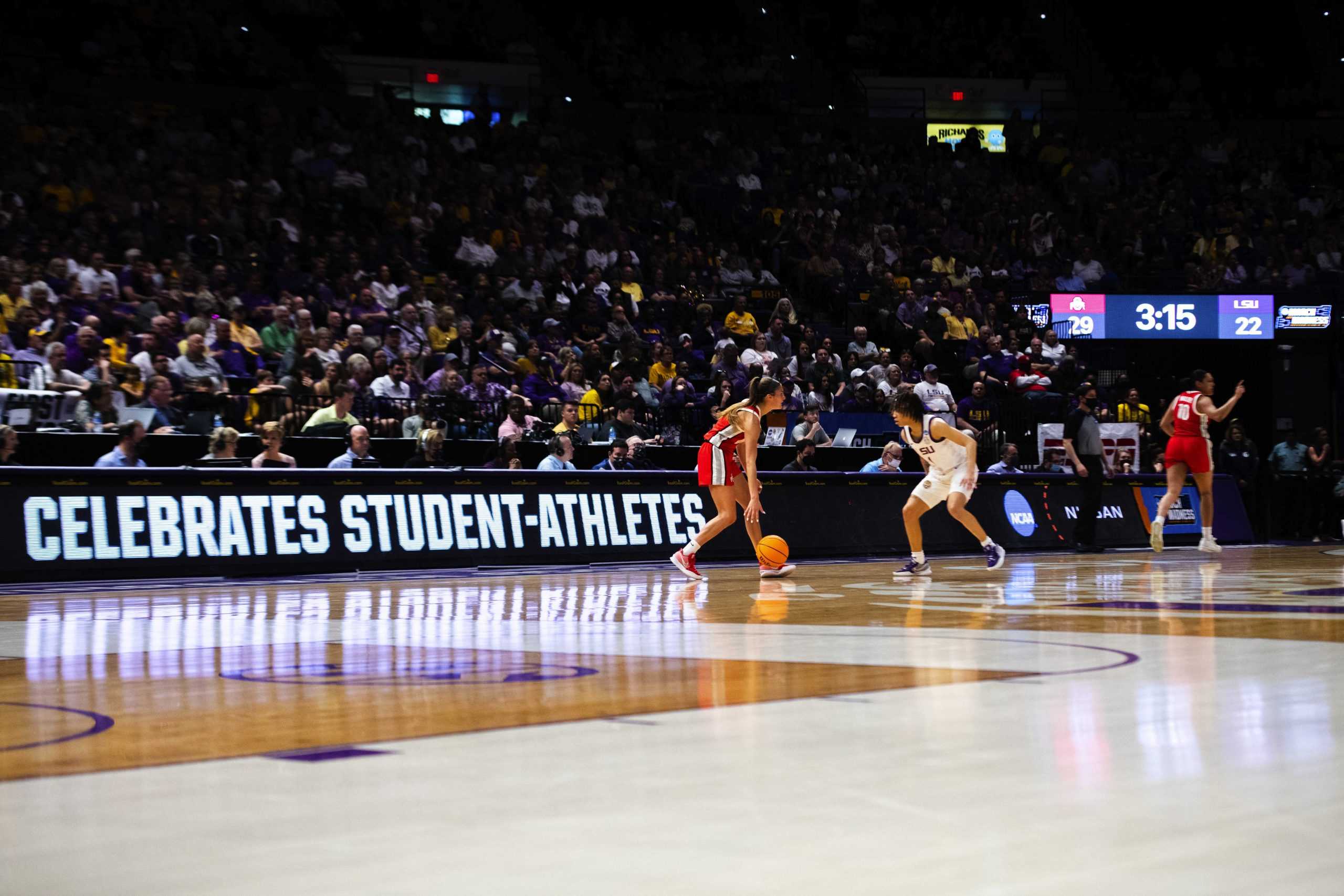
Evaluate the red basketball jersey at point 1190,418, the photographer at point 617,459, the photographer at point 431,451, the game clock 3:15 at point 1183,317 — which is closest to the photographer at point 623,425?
the photographer at point 617,459

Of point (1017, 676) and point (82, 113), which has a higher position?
point (82, 113)

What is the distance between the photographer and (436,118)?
30.9m

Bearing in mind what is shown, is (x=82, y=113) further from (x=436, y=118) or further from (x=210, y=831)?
(x=210, y=831)

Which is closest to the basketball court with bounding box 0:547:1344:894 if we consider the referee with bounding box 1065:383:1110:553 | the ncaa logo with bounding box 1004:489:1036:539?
the ncaa logo with bounding box 1004:489:1036:539

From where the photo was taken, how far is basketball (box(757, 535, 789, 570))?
1438 cm

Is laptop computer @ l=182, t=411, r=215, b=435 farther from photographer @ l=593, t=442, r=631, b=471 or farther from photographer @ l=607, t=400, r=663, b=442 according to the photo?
photographer @ l=607, t=400, r=663, b=442

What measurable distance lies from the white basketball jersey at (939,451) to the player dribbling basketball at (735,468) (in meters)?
1.96

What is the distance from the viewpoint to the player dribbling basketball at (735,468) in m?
14.0

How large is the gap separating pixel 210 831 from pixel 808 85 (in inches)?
1448

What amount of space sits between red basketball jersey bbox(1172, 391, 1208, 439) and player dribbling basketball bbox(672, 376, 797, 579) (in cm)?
818

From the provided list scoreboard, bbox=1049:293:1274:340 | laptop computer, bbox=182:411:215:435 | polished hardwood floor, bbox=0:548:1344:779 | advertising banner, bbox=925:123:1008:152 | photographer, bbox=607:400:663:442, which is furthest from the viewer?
advertising banner, bbox=925:123:1008:152

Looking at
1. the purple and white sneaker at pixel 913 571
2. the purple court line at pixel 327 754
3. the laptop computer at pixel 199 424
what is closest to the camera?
the purple court line at pixel 327 754

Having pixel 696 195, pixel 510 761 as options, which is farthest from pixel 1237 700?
pixel 696 195

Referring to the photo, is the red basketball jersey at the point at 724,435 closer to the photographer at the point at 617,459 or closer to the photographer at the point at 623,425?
the photographer at the point at 617,459
